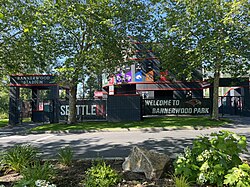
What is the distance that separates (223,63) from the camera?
14.4 metres

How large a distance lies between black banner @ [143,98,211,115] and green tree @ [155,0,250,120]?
16.7 ft

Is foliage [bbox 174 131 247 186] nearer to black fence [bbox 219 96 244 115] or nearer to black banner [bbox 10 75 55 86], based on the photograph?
black banner [bbox 10 75 55 86]

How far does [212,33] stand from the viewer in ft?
46.2

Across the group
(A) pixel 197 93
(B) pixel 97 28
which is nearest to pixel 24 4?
(B) pixel 97 28

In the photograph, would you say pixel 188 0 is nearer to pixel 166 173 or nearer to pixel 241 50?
pixel 241 50

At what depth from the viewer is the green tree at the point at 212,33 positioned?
13336 millimetres

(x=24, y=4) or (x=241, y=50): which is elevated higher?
(x=24, y=4)

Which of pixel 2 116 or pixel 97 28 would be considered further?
pixel 2 116

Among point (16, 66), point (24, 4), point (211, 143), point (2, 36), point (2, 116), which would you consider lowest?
point (2, 116)

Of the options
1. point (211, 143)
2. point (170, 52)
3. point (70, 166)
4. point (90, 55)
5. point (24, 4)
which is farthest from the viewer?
point (170, 52)

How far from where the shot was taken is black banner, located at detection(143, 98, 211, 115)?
65.5ft

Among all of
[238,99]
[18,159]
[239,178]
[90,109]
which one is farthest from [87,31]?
[238,99]

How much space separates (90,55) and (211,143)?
11.8 m

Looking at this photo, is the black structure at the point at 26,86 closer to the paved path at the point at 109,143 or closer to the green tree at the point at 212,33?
the paved path at the point at 109,143
